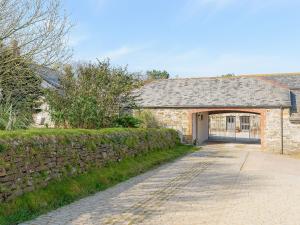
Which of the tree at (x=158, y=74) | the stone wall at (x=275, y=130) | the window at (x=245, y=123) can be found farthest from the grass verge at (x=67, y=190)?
the tree at (x=158, y=74)

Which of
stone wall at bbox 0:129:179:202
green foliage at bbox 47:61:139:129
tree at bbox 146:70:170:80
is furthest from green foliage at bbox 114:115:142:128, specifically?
tree at bbox 146:70:170:80

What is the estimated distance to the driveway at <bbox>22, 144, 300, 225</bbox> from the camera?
692 centimetres

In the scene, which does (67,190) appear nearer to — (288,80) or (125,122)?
(125,122)

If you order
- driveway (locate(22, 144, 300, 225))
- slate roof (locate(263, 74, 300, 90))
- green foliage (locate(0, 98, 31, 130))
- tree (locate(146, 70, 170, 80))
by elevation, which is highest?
tree (locate(146, 70, 170, 80))

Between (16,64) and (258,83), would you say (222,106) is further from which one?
(16,64)

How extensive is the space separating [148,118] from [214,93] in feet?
18.5

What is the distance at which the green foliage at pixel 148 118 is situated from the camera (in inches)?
957

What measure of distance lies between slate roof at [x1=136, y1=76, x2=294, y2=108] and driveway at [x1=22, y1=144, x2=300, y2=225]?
35.2 feet

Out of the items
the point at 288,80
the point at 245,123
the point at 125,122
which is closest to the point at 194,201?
the point at 125,122

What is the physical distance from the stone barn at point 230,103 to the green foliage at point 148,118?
384 mm

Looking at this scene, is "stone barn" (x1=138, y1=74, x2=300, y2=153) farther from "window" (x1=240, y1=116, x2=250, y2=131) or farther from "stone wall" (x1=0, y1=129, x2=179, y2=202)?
"window" (x1=240, y1=116, x2=250, y2=131)

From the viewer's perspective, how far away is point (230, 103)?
24.1 meters

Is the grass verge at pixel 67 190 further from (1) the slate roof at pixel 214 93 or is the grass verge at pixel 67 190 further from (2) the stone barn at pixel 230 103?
(1) the slate roof at pixel 214 93

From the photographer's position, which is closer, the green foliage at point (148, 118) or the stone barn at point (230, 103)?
the stone barn at point (230, 103)
